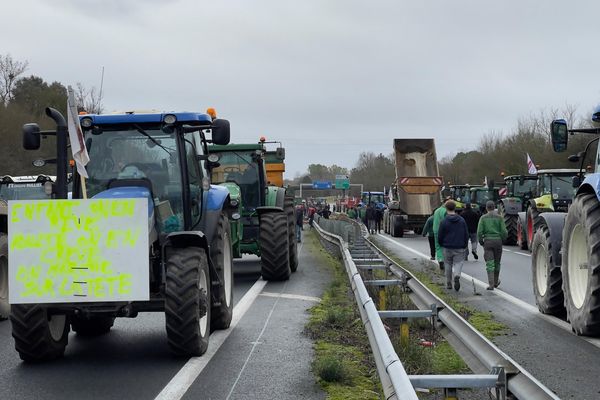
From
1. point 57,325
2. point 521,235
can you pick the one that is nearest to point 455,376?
point 57,325

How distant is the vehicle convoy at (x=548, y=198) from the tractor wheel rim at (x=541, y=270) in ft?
42.0

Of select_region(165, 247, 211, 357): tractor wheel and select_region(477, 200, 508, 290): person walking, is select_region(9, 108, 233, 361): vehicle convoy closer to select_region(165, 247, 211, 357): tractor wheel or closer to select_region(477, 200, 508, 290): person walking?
select_region(165, 247, 211, 357): tractor wheel

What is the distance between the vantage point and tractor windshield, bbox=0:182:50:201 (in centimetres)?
1505

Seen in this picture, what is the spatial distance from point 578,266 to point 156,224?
522cm

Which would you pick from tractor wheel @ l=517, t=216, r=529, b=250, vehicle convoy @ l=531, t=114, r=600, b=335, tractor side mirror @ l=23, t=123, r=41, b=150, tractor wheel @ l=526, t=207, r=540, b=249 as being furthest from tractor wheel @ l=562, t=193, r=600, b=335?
tractor wheel @ l=517, t=216, r=529, b=250

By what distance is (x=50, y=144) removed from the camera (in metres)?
41.3

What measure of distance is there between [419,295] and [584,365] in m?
1.75

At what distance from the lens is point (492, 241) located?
46.6ft

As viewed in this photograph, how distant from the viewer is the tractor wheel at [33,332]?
7281mm

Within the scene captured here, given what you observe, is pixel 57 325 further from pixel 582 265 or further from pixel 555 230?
pixel 555 230

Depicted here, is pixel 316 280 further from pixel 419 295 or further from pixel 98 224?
pixel 98 224

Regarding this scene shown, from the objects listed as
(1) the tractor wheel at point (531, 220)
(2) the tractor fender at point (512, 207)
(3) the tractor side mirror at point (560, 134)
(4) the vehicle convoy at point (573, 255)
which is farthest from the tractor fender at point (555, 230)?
(2) the tractor fender at point (512, 207)

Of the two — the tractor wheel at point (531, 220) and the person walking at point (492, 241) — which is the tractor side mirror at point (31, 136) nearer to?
the person walking at point (492, 241)

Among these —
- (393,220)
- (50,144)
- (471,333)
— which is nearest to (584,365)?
(471,333)
